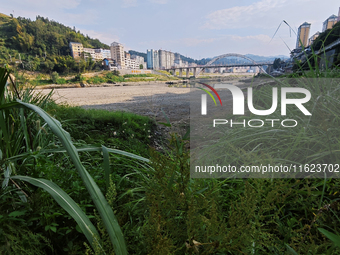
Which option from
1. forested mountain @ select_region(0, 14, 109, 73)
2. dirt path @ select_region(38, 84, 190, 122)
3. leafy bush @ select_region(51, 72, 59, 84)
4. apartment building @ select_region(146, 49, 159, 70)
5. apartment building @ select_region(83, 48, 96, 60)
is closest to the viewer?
dirt path @ select_region(38, 84, 190, 122)

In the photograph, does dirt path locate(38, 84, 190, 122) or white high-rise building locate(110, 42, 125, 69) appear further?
white high-rise building locate(110, 42, 125, 69)

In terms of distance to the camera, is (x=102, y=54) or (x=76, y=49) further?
(x=102, y=54)

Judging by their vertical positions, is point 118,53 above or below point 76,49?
above

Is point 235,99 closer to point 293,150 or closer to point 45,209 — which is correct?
point 293,150

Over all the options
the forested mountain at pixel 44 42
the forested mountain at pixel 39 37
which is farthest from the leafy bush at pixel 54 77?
the forested mountain at pixel 39 37

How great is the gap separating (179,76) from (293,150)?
58.5ft

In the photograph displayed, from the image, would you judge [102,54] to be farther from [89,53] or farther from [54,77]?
[54,77]

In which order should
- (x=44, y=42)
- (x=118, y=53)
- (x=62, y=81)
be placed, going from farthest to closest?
1. (x=118, y=53)
2. (x=44, y=42)
3. (x=62, y=81)

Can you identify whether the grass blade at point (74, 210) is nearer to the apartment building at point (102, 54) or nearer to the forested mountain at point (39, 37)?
the forested mountain at point (39, 37)

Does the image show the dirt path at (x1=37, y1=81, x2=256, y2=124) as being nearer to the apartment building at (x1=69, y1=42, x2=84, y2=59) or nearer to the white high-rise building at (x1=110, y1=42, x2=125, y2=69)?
the apartment building at (x1=69, y1=42, x2=84, y2=59)

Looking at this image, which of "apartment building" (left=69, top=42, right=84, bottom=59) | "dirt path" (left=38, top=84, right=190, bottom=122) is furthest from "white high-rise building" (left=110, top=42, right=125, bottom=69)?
"dirt path" (left=38, top=84, right=190, bottom=122)

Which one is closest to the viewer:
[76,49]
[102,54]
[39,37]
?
[39,37]

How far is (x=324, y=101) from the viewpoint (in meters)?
1.04

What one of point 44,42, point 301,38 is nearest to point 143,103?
point 301,38
